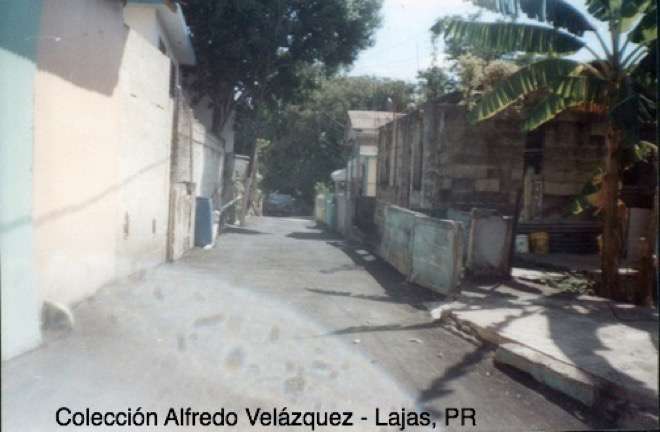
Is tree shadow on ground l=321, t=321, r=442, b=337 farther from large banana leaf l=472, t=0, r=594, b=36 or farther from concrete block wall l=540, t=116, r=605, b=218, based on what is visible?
concrete block wall l=540, t=116, r=605, b=218

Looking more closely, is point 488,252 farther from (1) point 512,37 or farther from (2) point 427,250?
(1) point 512,37

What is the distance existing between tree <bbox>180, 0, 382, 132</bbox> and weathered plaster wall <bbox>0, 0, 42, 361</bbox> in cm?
1556

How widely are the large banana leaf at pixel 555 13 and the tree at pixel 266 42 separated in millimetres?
12446

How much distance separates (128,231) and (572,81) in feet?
20.1

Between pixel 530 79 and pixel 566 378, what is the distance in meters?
5.00

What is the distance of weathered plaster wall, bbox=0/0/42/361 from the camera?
3.58m

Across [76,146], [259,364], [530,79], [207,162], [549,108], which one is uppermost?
[530,79]

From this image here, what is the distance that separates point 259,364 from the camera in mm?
4941

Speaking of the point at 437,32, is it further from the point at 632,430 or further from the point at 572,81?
the point at 632,430

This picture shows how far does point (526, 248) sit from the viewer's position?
42.5 ft

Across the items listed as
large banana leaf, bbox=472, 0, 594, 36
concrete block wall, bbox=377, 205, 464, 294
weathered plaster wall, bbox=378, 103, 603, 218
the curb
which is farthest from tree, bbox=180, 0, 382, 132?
the curb

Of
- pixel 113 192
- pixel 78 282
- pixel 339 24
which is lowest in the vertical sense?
pixel 78 282

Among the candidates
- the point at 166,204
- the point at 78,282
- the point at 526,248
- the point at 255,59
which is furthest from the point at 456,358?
the point at 255,59

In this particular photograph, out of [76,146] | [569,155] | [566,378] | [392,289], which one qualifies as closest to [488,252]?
[392,289]
